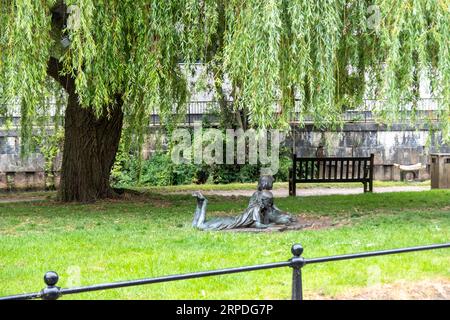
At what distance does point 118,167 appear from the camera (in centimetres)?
2284

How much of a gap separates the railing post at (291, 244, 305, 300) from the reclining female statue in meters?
5.26

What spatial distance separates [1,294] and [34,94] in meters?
4.42

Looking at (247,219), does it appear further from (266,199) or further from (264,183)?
(264,183)

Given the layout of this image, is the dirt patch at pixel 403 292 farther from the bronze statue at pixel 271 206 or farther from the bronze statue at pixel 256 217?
the bronze statue at pixel 271 206

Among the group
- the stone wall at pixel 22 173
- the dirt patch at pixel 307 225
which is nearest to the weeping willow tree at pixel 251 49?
the dirt patch at pixel 307 225

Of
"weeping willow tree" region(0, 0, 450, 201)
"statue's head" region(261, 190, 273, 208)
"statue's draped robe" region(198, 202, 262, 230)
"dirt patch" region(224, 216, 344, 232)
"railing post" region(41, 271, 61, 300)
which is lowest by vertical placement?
"dirt patch" region(224, 216, 344, 232)

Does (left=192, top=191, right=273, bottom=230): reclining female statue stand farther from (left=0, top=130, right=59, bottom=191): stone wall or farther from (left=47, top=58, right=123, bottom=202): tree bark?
(left=0, top=130, right=59, bottom=191): stone wall

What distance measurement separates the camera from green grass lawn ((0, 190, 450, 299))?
6.72 metres

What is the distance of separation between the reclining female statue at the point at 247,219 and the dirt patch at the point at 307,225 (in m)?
0.13

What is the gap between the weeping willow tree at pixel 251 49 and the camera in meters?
9.83

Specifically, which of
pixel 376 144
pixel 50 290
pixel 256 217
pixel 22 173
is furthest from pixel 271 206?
pixel 376 144

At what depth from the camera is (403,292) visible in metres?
6.48

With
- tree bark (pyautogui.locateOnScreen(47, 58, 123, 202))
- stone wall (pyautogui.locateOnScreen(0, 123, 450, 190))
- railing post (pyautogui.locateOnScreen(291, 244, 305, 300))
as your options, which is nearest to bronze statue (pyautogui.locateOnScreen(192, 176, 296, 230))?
tree bark (pyautogui.locateOnScreen(47, 58, 123, 202))

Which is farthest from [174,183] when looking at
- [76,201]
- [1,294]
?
[1,294]
